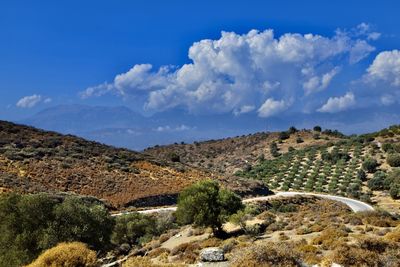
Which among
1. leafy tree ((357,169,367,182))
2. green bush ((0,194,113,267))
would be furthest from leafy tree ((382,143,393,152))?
green bush ((0,194,113,267))

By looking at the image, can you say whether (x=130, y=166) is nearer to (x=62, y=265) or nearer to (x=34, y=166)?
(x=34, y=166)

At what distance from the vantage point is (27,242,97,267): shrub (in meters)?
19.4

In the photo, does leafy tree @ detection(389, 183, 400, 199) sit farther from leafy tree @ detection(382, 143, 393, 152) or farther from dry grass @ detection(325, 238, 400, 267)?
dry grass @ detection(325, 238, 400, 267)

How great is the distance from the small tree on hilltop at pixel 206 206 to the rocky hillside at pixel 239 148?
74555mm

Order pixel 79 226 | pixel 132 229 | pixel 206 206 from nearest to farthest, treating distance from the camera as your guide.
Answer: pixel 79 226 → pixel 206 206 → pixel 132 229

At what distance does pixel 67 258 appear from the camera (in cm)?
1953

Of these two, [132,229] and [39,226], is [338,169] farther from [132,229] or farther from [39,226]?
[39,226]

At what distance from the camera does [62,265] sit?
19.5 meters

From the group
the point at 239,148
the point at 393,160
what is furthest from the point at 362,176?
the point at 239,148

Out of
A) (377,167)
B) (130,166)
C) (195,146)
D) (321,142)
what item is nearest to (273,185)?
(377,167)

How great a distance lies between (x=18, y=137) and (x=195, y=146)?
70.7m

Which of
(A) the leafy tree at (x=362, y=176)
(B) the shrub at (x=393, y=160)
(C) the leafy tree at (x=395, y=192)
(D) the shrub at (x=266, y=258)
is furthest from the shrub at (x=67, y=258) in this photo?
(B) the shrub at (x=393, y=160)

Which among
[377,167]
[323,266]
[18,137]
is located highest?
[18,137]

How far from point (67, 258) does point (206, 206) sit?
2003cm
